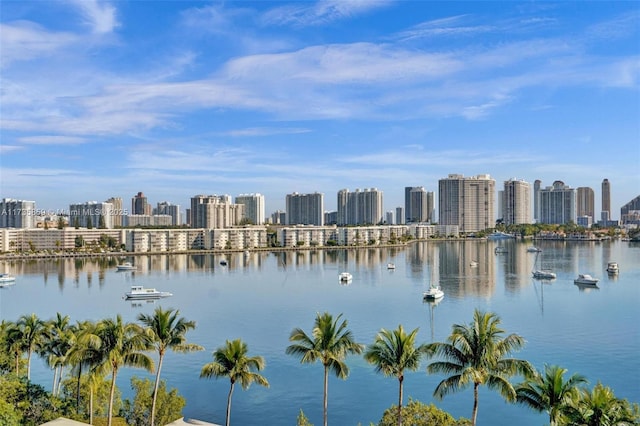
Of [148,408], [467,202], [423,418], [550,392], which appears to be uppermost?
[467,202]

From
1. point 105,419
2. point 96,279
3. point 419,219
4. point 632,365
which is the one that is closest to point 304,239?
point 96,279

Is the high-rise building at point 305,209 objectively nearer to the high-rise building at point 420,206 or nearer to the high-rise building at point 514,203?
the high-rise building at point 420,206

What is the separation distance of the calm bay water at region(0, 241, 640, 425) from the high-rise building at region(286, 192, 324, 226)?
139 feet

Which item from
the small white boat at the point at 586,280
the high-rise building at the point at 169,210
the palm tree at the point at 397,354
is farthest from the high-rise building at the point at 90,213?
the palm tree at the point at 397,354

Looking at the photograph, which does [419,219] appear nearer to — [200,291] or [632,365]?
[200,291]

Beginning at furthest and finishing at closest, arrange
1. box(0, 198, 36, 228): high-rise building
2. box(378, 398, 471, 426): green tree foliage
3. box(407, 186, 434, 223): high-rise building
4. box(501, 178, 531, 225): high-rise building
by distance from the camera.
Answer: box(407, 186, 434, 223): high-rise building → box(501, 178, 531, 225): high-rise building → box(0, 198, 36, 228): high-rise building → box(378, 398, 471, 426): green tree foliage

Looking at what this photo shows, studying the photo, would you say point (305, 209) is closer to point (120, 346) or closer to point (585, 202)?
point (585, 202)

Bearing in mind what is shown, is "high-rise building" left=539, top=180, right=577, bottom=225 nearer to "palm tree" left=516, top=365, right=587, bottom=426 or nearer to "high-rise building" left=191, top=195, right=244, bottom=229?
"high-rise building" left=191, top=195, right=244, bottom=229

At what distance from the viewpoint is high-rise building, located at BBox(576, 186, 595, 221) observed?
11719 centimetres

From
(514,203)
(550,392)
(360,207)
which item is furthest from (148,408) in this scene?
(514,203)

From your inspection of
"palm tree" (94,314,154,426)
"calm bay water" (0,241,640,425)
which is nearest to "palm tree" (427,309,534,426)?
"palm tree" (94,314,154,426)

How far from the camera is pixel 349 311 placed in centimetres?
1922

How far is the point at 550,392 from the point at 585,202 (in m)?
125

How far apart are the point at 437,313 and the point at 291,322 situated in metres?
4.95
